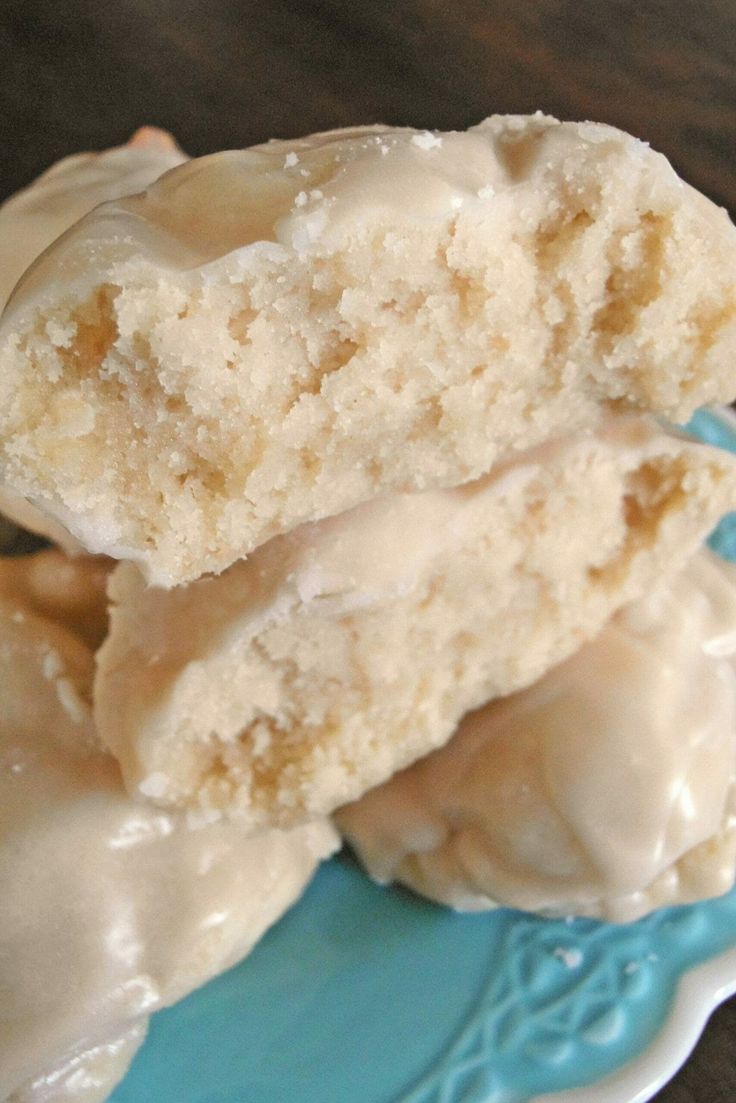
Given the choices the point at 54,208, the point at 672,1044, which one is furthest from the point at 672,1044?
the point at 54,208

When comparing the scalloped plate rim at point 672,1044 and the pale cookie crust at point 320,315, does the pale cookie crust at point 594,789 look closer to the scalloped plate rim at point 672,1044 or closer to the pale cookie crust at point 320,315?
the scalloped plate rim at point 672,1044

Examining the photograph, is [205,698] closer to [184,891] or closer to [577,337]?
[184,891]

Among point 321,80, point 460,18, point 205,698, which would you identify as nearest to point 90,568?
point 205,698

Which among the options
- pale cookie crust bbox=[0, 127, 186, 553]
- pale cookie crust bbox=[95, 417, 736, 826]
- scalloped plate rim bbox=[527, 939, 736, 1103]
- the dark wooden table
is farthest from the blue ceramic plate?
the dark wooden table

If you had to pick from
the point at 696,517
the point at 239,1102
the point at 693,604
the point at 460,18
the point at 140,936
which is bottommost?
the point at 239,1102

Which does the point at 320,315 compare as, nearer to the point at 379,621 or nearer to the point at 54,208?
Result: the point at 379,621

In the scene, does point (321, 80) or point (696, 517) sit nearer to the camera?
point (696, 517)

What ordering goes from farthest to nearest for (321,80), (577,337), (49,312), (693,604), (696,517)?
(321,80) < (693,604) < (696,517) < (577,337) < (49,312)
